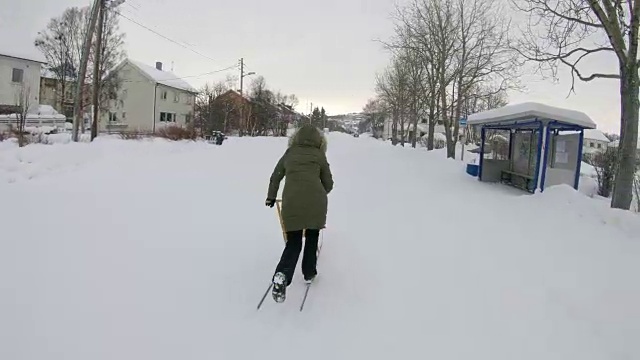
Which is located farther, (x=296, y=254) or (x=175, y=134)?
(x=175, y=134)

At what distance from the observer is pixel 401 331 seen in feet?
11.7

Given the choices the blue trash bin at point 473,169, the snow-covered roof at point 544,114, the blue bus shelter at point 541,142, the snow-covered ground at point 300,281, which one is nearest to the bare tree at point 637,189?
the blue bus shelter at point 541,142

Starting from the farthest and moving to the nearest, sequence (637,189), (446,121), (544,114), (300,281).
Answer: (446,121), (637,189), (544,114), (300,281)

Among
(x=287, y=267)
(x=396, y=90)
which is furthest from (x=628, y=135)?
(x=396, y=90)

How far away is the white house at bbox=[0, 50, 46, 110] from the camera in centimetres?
3828

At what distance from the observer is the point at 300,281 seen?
14.8 ft

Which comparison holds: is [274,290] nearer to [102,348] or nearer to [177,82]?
[102,348]

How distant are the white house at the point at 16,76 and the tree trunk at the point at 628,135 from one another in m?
42.2

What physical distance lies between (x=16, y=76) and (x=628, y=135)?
46.7 m

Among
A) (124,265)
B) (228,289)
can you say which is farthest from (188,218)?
(228,289)

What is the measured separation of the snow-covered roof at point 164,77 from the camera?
51.9 meters

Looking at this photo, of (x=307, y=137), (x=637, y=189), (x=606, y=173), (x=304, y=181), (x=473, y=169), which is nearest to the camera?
(x=304, y=181)

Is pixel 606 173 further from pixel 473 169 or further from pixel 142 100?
pixel 142 100

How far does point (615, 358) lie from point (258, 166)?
1299cm
